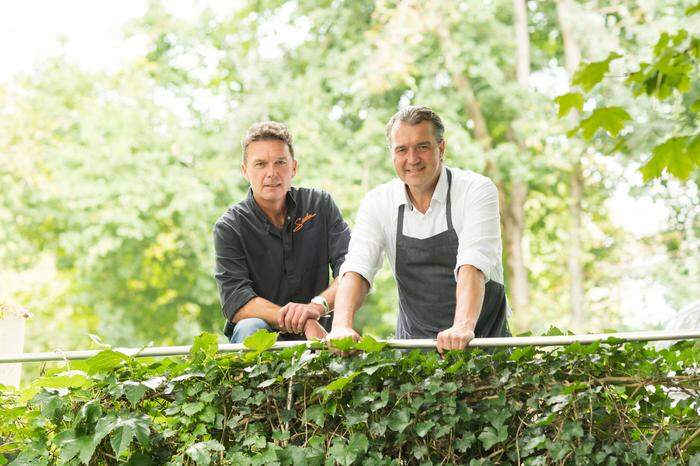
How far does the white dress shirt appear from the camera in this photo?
3.18 m

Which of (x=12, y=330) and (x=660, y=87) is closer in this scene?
(x=660, y=87)

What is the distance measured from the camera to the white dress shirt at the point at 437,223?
3.18m

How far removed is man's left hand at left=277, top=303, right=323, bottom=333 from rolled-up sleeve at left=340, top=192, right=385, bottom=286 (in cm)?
23

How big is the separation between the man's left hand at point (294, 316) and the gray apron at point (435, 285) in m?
0.36

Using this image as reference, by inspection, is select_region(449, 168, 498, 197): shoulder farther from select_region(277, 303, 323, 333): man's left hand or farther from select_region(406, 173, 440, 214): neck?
select_region(277, 303, 323, 333): man's left hand

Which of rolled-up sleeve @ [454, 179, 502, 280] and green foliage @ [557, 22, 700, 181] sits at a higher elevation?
green foliage @ [557, 22, 700, 181]

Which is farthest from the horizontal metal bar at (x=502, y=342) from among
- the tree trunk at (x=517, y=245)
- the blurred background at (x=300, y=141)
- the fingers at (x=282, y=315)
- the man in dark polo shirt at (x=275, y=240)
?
the tree trunk at (x=517, y=245)

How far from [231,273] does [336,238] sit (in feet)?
1.60

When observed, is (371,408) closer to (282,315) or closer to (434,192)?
(282,315)

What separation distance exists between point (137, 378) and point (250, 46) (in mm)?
11444

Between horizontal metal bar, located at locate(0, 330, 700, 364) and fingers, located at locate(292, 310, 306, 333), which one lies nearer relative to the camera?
horizontal metal bar, located at locate(0, 330, 700, 364)

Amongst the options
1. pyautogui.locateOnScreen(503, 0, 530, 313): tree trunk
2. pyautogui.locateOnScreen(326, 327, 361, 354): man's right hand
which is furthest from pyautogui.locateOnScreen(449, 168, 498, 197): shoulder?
pyautogui.locateOnScreen(503, 0, 530, 313): tree trunk

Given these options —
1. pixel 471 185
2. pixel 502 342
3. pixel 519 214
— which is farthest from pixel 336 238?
pixel 519 214

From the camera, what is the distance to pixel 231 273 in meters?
3.72
